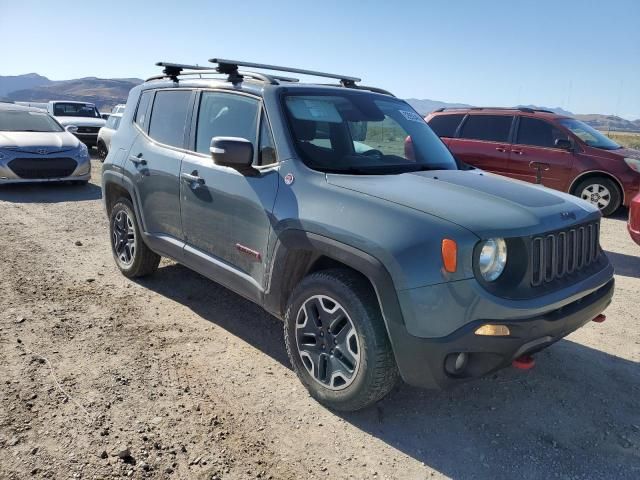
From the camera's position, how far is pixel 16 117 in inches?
420

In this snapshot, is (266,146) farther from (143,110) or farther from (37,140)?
(37,140)

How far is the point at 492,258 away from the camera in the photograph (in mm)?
2539

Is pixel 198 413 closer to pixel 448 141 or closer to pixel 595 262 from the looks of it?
pixel 595 262

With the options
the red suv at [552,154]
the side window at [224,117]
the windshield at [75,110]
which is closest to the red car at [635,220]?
the red suv at [552,154]

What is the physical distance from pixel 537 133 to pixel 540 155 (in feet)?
1.43

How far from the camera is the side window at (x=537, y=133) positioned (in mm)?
9078

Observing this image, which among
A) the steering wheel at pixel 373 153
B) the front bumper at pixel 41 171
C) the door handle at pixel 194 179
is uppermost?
the steering wheel at pixel 373 153

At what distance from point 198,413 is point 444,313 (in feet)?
5.01

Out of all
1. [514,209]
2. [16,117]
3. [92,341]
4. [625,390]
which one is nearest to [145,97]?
[92,341]

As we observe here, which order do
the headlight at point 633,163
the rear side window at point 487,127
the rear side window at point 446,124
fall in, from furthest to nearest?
the rear side window at point 446,124, the rear side window at point 487,127, the headlight at point 633,163

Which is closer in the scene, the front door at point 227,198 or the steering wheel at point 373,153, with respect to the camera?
the front door at point 227,198

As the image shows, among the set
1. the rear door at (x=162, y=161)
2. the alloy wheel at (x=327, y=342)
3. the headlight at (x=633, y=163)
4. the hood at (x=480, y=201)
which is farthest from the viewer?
the headlight at (x=633, y=163)

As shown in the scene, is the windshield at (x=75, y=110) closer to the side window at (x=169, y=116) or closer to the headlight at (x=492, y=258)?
the side window at (x=169, y=116)

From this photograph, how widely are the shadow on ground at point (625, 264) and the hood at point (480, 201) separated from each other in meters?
3.35
